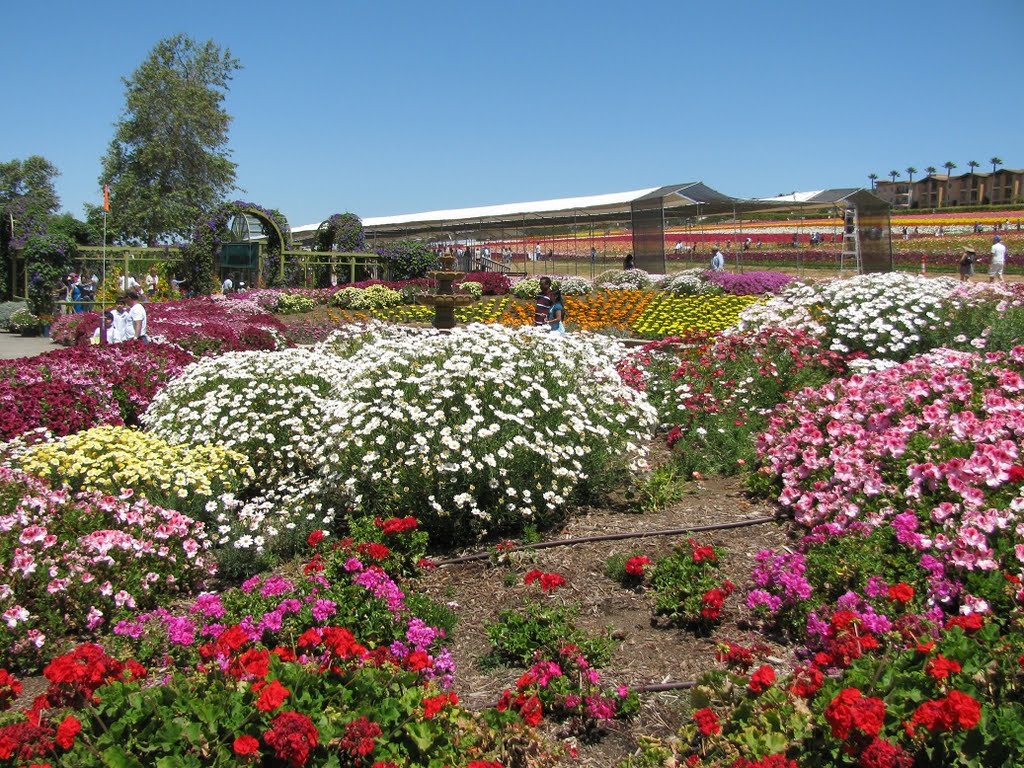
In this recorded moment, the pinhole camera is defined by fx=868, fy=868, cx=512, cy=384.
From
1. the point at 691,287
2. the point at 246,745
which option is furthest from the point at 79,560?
the point at 691,287

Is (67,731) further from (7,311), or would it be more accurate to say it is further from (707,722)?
(7,311)

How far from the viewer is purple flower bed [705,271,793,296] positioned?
2162cm

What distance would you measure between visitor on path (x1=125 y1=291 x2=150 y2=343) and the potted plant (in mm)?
11861

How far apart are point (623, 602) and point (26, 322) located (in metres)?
21.9

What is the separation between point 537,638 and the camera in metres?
3.91

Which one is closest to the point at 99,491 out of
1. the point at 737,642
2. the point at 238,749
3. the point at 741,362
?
the point at 238,749

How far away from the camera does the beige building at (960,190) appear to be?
71.5m

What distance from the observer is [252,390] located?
673 centimetres

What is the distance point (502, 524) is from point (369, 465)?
903 mm

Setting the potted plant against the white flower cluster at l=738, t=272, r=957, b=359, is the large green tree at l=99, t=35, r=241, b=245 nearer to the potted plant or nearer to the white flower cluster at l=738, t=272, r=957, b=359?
the potted plant

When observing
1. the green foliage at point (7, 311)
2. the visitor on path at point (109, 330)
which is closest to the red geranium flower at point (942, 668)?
the visitor on path at point (109, 330)

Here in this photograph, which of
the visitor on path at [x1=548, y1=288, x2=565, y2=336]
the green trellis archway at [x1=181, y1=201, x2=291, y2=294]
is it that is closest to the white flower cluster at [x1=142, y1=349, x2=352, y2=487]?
the visitor on path at [x1=548, y1=288, x2=565, y2=336]

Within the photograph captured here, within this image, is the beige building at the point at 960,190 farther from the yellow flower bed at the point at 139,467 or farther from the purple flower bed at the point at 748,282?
the yellow flower bed at the point at 139,467

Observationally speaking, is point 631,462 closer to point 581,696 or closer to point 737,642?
point 737,642
